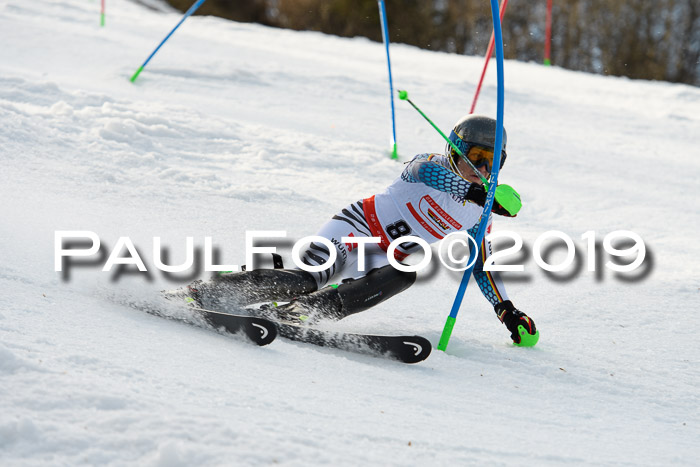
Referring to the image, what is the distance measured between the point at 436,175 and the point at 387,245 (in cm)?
39

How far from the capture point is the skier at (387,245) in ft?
9.69

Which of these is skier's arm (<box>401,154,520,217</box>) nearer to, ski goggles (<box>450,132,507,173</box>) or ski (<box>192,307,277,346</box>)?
ski goggles (<box>450,132,507,173</box>)

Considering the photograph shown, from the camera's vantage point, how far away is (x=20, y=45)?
8.39 meters

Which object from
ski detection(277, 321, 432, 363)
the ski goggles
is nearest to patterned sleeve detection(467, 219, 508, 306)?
the ski goggles

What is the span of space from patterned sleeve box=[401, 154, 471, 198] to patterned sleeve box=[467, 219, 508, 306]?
349 millimetres

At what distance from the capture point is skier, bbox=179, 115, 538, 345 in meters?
2.95

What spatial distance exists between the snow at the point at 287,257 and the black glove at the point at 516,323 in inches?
2.4

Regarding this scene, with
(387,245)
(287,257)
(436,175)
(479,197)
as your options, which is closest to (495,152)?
(479,197)

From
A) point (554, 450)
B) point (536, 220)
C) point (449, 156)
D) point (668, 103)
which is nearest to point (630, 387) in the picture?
point (554, 450)

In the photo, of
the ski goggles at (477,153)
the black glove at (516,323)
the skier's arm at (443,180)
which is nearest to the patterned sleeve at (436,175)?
the skier's arm at (443,180)

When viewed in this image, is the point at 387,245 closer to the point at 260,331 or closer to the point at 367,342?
the point at 367,342

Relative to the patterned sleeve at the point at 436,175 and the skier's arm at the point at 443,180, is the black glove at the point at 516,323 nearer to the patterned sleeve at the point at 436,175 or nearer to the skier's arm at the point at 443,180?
the skier's arm at the point at 443,180

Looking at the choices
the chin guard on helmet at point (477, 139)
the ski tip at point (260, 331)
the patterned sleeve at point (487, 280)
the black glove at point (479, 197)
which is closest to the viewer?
the ski tip at point (260, 331)

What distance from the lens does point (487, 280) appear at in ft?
11.0
